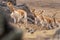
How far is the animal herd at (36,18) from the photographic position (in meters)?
2.50

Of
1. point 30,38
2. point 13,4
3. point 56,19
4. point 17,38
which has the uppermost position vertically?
point 17,38

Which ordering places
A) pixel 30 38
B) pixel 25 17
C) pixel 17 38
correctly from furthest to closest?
pixel 25 17
pixel 30 38
pixel 17 38

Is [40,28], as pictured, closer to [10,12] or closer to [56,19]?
[56,19]

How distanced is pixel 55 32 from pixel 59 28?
9 cm

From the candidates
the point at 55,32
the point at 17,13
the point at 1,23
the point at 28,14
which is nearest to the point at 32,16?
the point at 28,14

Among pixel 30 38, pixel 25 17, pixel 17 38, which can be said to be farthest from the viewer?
pixel 25 17

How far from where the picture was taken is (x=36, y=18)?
8.26 feet

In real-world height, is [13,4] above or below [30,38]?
above

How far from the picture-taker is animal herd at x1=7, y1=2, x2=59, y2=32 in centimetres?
250

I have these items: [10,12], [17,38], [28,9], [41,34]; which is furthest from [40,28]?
[17,38]

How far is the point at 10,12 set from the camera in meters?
2.55

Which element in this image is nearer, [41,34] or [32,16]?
[41,34]

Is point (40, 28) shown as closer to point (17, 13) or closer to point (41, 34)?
point (41, 34)

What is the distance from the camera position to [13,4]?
2535 mm
